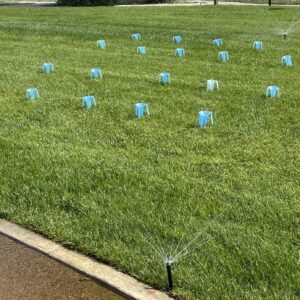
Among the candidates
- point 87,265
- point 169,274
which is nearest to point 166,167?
point 87,265

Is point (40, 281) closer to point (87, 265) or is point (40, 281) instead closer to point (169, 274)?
point (87, 265)

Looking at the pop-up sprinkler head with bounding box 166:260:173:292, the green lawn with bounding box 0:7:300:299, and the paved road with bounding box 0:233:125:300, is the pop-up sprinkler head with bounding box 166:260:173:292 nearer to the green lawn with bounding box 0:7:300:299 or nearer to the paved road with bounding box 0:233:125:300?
the green lawn with bounding box 0:7:300:299

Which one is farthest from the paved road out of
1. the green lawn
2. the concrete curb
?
the green lawn

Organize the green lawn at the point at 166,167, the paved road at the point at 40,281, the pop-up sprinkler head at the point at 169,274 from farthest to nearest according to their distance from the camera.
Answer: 1. the green lawn at the point at 166,167
2. the paved road at the point at 40,281
3. the pop-up sprinkler head at the point at 169,274

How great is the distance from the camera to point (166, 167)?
5191mm

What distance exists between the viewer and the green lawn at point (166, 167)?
3705 millimetres

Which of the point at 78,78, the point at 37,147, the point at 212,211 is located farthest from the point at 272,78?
the point at 212,211

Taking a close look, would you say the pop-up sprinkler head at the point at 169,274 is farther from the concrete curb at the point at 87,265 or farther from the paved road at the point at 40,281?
the paved road at the point at 40,281

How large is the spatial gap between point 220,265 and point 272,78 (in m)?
5.42

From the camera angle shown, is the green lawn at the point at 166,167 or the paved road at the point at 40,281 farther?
the green lawn at the point at 166,167

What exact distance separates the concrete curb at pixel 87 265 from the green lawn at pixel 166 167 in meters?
0.08

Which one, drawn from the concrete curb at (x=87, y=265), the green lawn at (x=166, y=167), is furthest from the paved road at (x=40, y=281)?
the green lawn at (x=166, y=167)

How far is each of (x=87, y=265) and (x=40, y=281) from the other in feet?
1.08

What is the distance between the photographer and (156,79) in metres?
8.77
